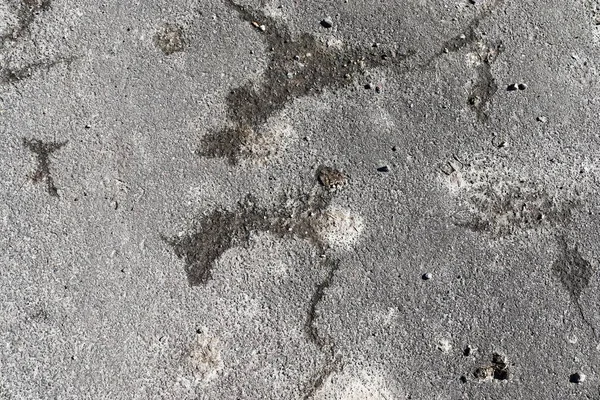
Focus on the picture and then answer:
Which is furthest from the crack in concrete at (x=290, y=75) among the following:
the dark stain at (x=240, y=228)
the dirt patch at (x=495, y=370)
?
the dirt patch at (x=495, y=370)

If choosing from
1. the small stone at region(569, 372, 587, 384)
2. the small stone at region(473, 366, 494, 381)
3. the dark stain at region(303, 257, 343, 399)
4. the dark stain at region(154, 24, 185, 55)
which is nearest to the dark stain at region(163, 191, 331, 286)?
the dark stain at region(303, 257, 343, 399)

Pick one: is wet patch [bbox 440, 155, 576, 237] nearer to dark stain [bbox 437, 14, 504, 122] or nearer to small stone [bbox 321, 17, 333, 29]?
dark stain [bbox 437, 14, 504, 122]

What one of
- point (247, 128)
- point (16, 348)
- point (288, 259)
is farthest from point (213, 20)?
point (16, 348)

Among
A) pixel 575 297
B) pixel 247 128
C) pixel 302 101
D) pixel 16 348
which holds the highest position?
pixel 302 101

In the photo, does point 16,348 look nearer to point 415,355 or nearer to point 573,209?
point 415,355

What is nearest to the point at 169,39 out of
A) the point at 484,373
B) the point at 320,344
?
the point at 320,344
